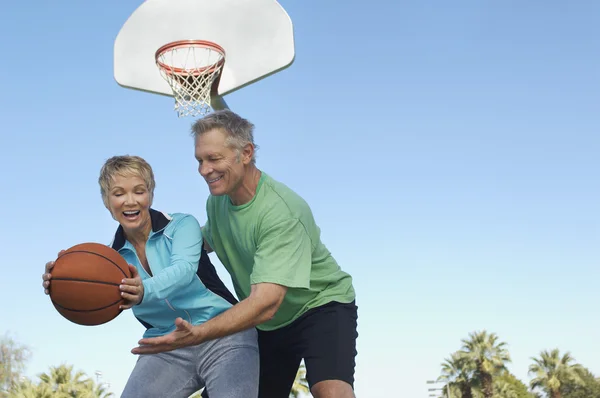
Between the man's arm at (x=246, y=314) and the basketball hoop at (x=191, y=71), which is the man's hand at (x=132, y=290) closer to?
the man's arm at (x=246, y=314)

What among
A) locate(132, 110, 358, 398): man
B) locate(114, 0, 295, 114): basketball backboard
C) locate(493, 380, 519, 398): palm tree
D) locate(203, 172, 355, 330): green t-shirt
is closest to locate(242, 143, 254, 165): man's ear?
locate(132, 110, 358, 398): man

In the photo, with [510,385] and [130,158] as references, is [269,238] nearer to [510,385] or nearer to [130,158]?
[130,158]

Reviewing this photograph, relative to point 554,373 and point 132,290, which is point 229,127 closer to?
point 132,290

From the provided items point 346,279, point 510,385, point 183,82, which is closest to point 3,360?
point 510,385

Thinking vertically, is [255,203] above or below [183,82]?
below

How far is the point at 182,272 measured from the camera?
413 centimetres

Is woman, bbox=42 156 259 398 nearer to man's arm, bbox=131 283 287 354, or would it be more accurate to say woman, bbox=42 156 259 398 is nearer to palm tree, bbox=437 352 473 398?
man's arm, bbox=131 283 287 354

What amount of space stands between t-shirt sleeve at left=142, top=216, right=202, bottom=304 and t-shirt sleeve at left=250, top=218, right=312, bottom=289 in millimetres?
388

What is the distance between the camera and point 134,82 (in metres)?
9.89

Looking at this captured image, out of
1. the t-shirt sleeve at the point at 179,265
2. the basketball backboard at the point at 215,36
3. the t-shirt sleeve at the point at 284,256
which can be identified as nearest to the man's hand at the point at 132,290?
the t-shirt sleeve at the point at 179,265

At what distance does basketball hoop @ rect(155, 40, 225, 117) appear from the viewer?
915 cm

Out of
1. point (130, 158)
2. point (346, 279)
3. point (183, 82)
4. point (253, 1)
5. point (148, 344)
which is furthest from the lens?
point (253, 1)

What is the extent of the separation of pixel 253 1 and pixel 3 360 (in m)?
36.3

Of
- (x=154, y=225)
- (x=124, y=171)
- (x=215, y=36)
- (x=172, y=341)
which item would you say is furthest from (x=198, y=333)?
(x=215, y=36)
